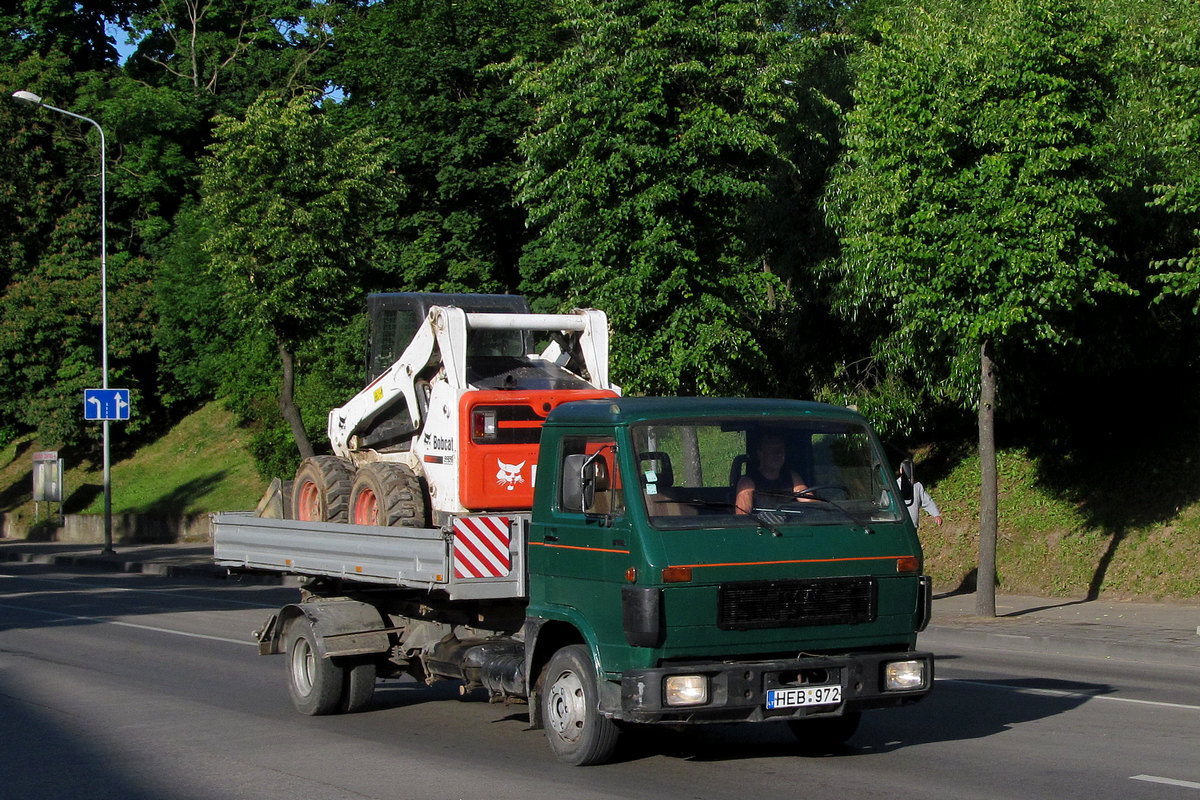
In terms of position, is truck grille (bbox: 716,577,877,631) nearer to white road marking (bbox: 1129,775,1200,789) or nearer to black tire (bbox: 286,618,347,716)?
white road marking (bbox: 1129,775,1200,789)

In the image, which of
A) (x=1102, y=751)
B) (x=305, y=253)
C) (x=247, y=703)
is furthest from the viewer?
(x=305, y=253)

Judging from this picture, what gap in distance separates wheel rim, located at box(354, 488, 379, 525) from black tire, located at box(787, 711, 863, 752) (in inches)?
176

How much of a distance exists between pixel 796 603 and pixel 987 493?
9.78 meters

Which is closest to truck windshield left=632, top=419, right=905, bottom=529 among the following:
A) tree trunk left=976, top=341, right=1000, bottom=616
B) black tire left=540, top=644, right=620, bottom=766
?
black tire left=540, top=644, right=620, bottom=766

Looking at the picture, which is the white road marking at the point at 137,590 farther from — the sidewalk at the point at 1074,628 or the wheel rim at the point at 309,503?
the wheel rim at the point at 309,503

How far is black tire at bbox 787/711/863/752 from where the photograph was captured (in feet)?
27.0

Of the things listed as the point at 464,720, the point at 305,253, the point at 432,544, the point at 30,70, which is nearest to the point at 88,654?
the point at 464,720

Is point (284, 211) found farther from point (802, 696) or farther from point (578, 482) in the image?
point (802, 696)

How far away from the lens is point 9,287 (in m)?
46.6

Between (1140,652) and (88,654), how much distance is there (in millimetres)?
11415

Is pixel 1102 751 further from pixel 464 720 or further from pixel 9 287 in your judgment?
pixel 9 287

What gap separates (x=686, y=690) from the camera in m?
6.98

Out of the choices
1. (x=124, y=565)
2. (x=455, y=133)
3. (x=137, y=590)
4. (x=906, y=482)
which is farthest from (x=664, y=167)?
(x=455, y=133)

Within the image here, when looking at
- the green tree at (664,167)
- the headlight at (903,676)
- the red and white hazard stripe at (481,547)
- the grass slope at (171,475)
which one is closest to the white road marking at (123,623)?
the green tree at (664,167)
